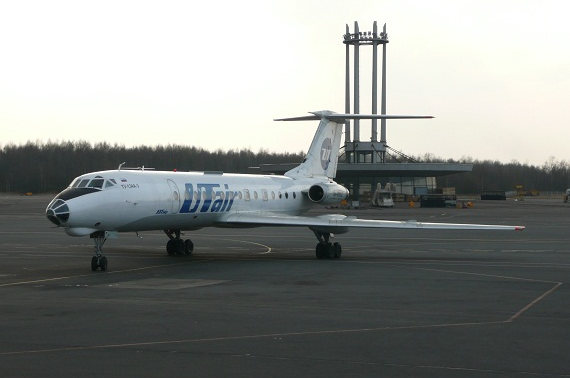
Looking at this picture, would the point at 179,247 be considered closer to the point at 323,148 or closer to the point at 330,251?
the point at 330,251

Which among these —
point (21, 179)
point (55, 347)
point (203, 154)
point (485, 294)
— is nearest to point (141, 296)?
point (55, 347)

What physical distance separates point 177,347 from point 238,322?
2358 millimetres

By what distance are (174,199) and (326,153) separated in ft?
31.0

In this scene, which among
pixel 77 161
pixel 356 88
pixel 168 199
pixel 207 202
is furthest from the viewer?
pixel 77 161

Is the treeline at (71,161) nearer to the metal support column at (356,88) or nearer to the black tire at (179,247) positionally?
the metal support column at (356,88)

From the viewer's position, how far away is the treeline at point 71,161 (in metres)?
97.1

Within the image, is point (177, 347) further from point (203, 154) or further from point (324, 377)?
point (203, 154)

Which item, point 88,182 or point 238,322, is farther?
point 88,182

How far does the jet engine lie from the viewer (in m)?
33.0

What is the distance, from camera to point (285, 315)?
15.2 m

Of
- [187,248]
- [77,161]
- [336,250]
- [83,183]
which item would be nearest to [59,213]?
[83,183]

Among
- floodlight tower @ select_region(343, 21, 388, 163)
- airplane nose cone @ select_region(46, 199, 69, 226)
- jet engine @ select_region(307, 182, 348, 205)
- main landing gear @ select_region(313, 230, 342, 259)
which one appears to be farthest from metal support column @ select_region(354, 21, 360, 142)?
airplane nose cone @ select_region(46, 199, 69, 226)

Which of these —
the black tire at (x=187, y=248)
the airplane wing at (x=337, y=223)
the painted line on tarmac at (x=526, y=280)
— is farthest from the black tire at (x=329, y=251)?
the painted line on tarmac at (x=526, y=280)

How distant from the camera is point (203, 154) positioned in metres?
130
